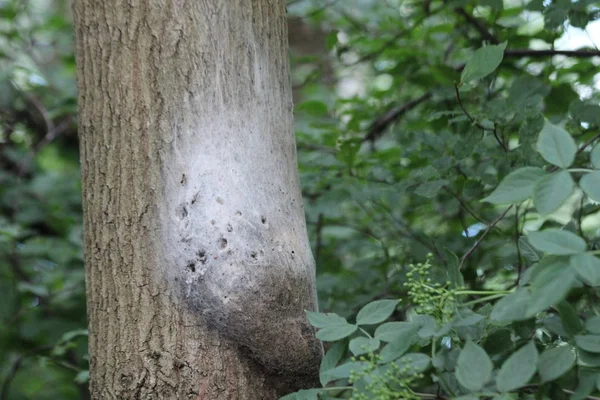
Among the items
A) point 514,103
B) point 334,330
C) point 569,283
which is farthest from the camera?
point 514,103

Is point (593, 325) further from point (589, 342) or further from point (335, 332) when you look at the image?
point (335, 332)

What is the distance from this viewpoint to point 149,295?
4.36ft

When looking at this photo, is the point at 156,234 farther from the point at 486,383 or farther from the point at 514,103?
the point at 514,103

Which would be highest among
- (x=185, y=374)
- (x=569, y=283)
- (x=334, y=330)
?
(x=569, y=283)

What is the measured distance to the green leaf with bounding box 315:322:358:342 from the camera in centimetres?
120

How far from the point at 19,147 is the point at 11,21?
2.52 ft

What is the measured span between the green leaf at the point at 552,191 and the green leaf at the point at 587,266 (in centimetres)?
9

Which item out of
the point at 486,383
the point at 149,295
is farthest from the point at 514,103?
the point at 149,295

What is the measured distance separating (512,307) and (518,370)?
113 mm

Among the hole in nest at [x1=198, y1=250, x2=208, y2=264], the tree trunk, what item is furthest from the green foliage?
the hole in nest at [x1=198, y1=250, x2=208, y2=264]

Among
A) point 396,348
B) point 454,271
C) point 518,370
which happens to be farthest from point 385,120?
point 518,370

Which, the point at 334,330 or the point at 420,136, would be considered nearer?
the point at 334,330

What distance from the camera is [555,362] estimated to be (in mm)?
1053

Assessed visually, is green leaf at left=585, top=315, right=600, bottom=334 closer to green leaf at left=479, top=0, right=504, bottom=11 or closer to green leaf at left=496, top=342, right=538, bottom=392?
green leaf at left=496, top=342, right=538, bottom=392
